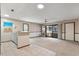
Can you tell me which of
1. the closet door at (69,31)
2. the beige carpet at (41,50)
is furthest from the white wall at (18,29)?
the closet door at (69,31)

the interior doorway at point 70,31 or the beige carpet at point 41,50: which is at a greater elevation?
the interior doorway at point 70,31

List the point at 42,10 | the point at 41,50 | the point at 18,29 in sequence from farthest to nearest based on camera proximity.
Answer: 1. the point at 18,29
2. the point at 42,10
3. the point at 41,50

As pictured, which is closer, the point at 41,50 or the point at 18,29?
the point at 41,50

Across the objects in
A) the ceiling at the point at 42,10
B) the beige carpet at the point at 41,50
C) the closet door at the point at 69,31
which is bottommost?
the beige carpet at the point at 41,50

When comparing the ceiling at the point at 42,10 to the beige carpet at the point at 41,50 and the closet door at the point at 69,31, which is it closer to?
the beige carpet at the point at 41,50

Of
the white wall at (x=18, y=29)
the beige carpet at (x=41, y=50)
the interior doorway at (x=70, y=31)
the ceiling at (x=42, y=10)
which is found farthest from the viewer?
the interior doorway at (x=70, y=31)

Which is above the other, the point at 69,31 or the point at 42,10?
the point at 42,10

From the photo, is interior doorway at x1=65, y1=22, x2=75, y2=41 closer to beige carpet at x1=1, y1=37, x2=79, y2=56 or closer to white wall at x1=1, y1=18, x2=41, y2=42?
beige carpet at x1=1, y1=37, x2=79, y2=56

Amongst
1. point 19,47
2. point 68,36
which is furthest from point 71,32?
point 19,47

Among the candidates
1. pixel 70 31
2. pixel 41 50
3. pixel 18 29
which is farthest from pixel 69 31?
pixel 18 29

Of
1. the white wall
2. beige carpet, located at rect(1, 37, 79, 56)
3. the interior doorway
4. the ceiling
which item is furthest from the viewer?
the interior doorway

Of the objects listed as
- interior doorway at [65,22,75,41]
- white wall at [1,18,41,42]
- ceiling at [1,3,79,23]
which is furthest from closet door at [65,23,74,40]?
white wall at [1,18,41,42]

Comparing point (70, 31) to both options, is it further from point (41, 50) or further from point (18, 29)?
point (18, 29)

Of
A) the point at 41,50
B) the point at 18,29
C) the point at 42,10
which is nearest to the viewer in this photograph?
the point at 41,50
